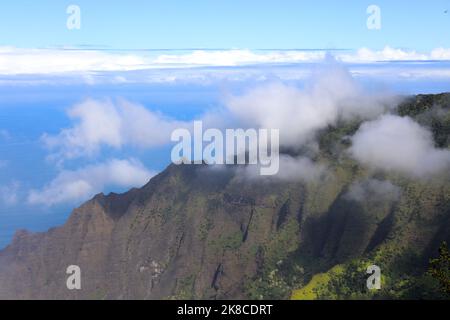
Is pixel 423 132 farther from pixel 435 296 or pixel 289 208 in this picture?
pixel 435 296

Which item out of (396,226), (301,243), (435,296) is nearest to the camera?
(435,296)

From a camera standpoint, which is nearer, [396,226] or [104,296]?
[396,226]

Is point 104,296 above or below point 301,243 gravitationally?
below

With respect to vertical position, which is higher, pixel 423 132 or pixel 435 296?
pixel 423 132

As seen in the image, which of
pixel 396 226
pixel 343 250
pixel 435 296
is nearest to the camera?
pixel 435 296

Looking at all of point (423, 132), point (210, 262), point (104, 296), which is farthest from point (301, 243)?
point (104, 296)
